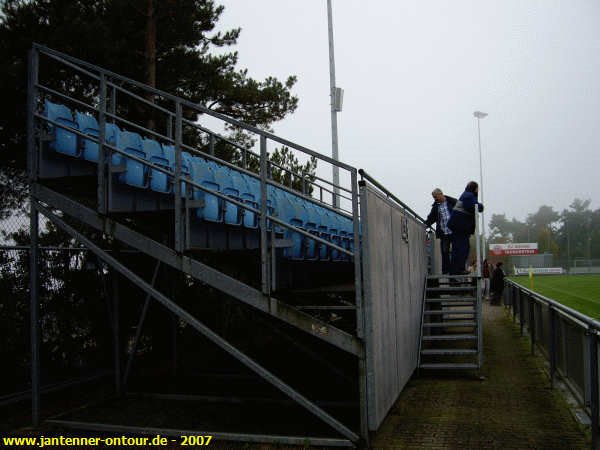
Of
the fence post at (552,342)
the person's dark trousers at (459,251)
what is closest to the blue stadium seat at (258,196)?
the person's dark trousers at (459,251)

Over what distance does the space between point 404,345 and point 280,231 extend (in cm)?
234

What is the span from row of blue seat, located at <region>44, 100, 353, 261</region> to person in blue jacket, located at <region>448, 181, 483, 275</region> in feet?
8.26

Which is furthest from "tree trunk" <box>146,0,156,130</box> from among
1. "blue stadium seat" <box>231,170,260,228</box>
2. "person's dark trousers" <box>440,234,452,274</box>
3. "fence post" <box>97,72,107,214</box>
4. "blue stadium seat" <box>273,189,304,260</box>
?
"fence post" <box>97,72,107,214</box>

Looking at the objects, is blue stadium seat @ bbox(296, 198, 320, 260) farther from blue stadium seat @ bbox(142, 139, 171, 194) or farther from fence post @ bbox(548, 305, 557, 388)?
fence post @ bbox(548, 305, 557, 388)

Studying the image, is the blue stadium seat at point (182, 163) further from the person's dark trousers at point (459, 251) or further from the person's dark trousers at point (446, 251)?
the person's dark trousers at point (446, 251)

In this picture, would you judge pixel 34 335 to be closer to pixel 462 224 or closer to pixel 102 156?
pixel 102 156

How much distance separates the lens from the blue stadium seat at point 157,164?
21.0 feet

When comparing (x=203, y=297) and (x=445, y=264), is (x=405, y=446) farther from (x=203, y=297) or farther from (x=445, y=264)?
(x=203, y=297)

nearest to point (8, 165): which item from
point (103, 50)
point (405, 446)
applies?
point (103, 50)

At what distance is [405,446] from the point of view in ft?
18.4

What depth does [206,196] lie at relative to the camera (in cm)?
653

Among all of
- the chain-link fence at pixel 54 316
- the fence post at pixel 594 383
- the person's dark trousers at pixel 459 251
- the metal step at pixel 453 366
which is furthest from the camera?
the person's dark trousers at pixel 459 251

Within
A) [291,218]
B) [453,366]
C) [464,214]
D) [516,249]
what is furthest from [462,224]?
[516,249]

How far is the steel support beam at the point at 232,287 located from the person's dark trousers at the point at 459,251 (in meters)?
4.91
